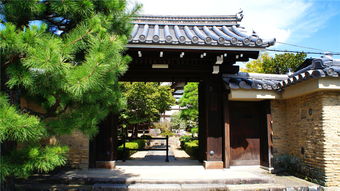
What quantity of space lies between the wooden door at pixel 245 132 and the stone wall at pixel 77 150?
12.5ft

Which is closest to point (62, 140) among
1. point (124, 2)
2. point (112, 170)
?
point (112, 170)

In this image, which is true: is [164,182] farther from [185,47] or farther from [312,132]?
[312,132]

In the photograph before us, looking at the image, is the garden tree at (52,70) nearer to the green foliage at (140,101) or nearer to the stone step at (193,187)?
the stone step at (193,187)

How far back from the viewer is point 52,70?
7.94 ft

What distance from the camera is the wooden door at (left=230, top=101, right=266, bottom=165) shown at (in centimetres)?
657

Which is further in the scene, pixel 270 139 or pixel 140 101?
pixel 140 101

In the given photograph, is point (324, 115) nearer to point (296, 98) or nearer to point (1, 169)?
point (296, 98)

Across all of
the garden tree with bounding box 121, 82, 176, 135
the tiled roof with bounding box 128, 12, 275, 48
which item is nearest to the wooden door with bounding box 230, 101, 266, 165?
the tiled roof with bounding box 128, 12, 275, 48

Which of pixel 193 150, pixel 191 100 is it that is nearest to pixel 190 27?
pixel 193 150

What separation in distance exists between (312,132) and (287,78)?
5.70 feet

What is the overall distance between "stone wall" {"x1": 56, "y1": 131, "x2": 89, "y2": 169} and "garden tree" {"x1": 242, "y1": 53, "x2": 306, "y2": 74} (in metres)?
17.2

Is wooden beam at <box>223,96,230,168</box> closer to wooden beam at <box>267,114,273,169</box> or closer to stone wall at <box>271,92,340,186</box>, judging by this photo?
wooden beam at <box>267,114,273,169</box>

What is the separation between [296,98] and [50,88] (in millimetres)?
5719

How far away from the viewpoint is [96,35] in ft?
9.65
